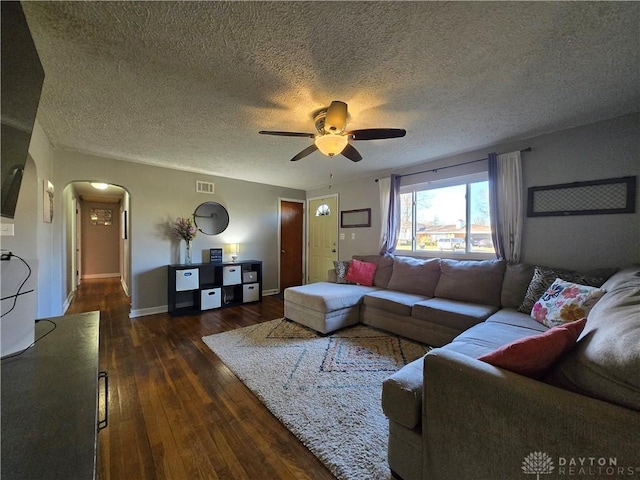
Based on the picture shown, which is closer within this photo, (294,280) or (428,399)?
(428,399)

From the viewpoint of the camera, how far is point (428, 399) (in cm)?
116

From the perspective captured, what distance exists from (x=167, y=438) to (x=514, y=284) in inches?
132

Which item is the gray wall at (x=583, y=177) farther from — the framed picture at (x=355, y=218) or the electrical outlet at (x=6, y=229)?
the electrical outlet at (x=6, y=229)

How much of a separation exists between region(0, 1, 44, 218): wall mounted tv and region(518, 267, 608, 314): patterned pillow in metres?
3.75

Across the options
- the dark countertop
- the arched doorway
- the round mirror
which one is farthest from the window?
the arched doorway

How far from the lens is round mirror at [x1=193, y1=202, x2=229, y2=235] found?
175 inches

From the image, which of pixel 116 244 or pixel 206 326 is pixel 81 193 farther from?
pixel 206 326

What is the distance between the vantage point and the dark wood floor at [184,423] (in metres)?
1.37

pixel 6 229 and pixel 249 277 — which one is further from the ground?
pixel 6 229

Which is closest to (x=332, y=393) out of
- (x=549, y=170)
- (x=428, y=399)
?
(x=428, y=399)

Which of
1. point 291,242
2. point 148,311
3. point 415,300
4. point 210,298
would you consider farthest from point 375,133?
point 148,311

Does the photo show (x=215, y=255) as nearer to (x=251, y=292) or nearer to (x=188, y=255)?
(x=188, y=255)

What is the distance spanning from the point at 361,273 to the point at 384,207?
3.88 feet

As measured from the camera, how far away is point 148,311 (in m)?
3.96
